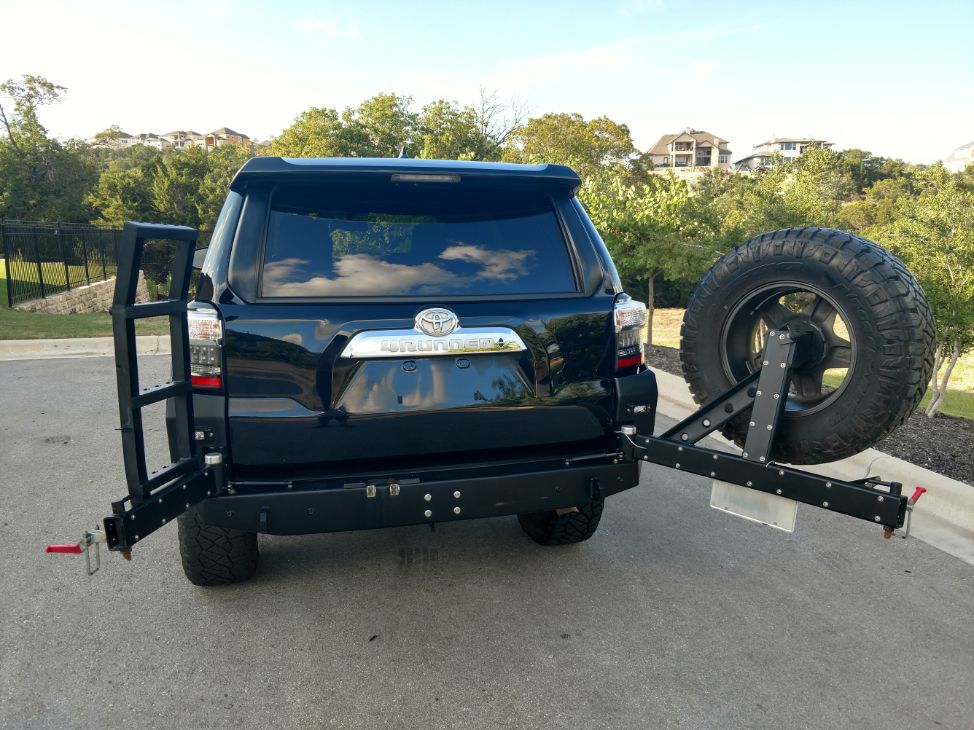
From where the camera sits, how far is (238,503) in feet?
8.94

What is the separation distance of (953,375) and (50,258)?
72.4 ft

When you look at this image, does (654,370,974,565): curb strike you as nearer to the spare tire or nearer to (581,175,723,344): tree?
the spare tire

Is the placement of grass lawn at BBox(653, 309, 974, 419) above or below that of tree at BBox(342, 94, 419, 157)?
below

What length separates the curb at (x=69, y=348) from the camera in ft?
35.9

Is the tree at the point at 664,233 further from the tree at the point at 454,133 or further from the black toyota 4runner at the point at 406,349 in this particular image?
the tree at the point at 454,133

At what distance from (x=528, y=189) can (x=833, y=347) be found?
1415 mm

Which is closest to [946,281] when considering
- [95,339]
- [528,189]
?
[528,189]

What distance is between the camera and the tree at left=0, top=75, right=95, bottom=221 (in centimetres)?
4884

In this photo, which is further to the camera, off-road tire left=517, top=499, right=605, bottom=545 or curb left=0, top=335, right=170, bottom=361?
curb left=0, top=335, right=170, bottom=361

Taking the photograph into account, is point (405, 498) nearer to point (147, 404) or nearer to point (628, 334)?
point (147, 404)

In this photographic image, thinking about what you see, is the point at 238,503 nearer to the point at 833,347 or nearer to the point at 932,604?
the point at 833,347

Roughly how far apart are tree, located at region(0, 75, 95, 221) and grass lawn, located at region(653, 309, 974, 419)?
142ft

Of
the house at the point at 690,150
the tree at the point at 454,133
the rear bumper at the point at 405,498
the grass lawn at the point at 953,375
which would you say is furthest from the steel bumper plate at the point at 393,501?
the house at the point at 690,150

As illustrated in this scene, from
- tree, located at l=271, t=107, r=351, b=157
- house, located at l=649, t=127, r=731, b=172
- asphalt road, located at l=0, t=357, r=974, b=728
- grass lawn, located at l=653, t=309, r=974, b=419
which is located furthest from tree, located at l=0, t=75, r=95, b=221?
house, located at l=649, t=127, r=731, b=172
